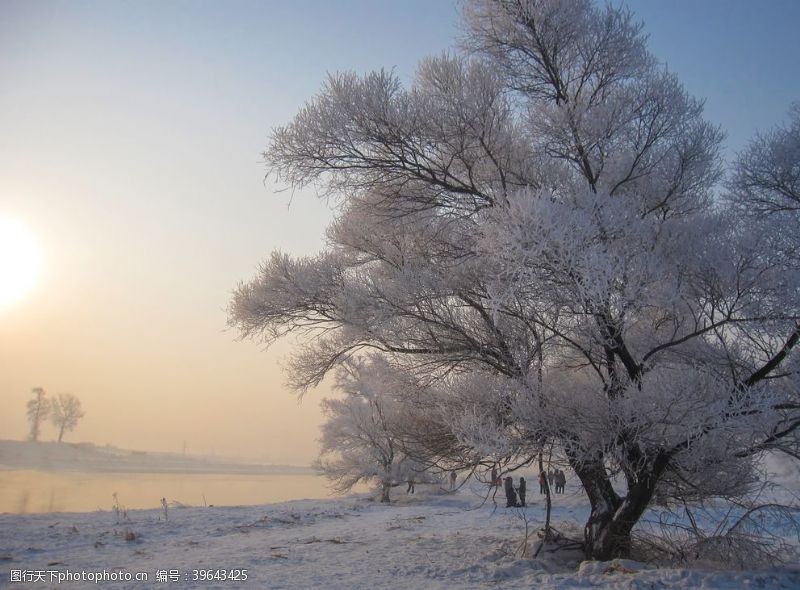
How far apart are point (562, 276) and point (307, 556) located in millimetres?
4860

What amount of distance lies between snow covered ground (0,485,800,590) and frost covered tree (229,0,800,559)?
1.03 m

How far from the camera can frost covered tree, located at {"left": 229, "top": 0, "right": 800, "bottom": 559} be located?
5.41 metres

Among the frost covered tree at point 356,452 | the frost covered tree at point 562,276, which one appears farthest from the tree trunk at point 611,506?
the frost covered tree at point 356,452

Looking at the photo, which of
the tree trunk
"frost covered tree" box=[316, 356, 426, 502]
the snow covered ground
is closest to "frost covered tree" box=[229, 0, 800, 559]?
the tree trunk

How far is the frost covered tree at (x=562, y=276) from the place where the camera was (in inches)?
213

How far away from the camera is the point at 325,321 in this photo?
309 inches

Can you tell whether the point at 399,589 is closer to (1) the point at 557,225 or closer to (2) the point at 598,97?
(1) the point at 557,225

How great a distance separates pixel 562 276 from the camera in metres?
4.92

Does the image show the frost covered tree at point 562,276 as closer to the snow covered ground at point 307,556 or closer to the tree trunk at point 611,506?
the tree trunk at point 611,506

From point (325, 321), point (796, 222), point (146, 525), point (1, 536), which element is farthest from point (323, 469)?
point (796, 222)

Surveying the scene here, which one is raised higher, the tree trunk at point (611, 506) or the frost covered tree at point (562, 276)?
the frost covered tree at point (562, 276)

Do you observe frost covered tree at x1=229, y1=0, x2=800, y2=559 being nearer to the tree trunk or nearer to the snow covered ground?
the tree trunk

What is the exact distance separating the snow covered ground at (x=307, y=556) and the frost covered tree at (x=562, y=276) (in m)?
1.03

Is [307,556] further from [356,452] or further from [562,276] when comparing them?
[356,452]
